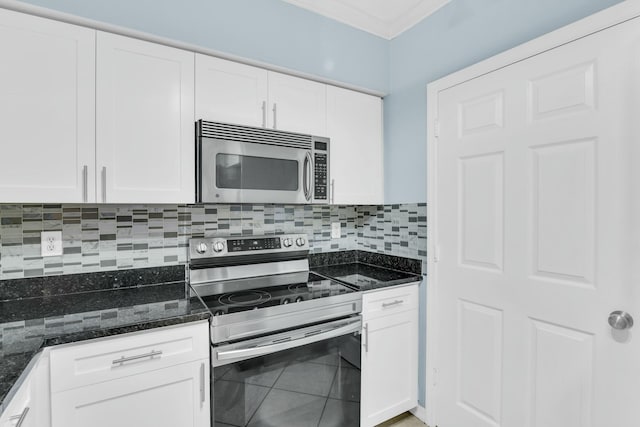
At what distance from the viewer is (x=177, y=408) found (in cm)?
133

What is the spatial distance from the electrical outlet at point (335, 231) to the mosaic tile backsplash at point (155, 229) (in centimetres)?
3

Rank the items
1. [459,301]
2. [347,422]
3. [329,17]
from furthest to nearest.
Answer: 1. [329,17]
2. [459,301]
3. [347,422]

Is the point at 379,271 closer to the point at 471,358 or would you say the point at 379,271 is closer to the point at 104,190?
Answer: the point at 471,358

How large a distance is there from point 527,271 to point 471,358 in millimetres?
595

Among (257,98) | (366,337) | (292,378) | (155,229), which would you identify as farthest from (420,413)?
(257,98)

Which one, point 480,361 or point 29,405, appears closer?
point 29,405

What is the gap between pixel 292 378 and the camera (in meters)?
1.56

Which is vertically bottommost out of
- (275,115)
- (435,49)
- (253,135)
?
(253,135)

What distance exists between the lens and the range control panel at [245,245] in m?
1.89

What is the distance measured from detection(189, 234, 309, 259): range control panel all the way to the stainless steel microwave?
1.26ft

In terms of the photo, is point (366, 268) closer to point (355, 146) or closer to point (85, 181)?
point (355, 146)

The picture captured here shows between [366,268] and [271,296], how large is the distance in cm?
94

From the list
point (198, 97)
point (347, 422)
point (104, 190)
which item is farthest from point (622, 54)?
point (104, 190)

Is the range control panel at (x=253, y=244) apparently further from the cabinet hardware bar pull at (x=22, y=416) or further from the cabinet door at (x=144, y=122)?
the cabinet hardware bar pull at (x=22, y=416)
